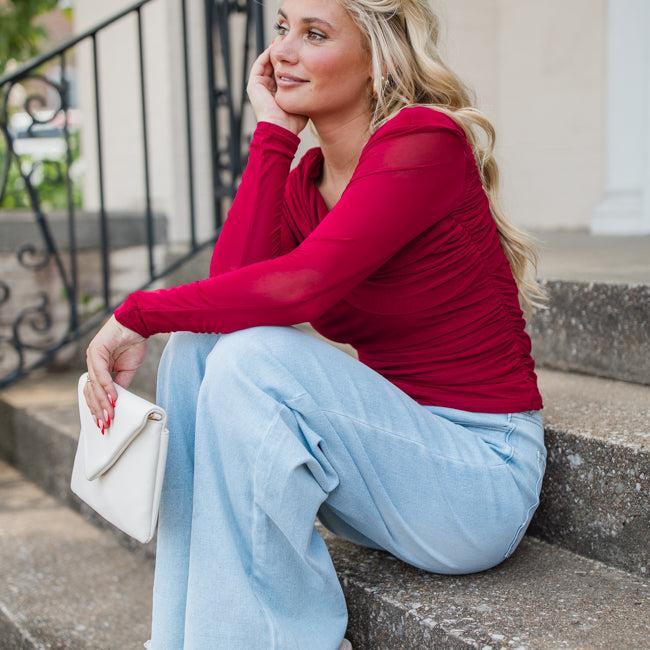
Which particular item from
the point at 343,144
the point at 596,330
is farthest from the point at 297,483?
the point at 596,330

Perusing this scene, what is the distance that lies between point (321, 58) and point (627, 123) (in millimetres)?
2209

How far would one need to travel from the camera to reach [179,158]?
4098mm

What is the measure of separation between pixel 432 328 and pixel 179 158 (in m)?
2.60

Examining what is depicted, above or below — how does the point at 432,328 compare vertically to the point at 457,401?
above

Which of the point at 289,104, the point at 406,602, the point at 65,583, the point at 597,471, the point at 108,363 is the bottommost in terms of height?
the point at 65,583

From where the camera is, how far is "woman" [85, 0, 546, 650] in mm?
1502

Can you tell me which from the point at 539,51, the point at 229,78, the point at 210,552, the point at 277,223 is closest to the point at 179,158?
the point at 229,78

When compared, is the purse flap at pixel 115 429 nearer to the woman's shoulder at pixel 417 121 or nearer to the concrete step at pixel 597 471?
the woman's shoulder at pixel 417 121

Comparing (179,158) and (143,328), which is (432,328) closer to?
(143,328)

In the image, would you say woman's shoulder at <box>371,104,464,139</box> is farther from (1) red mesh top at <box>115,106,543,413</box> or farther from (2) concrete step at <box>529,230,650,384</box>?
(2) concrete step at <box>529,230,650,384</box>

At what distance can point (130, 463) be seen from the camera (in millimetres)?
1601

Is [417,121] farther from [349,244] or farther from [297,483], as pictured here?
[297,483]

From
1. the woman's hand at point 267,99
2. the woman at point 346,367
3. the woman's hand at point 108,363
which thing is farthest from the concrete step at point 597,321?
the woman's hand at point 108,363

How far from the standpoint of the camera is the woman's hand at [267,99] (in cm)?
196
